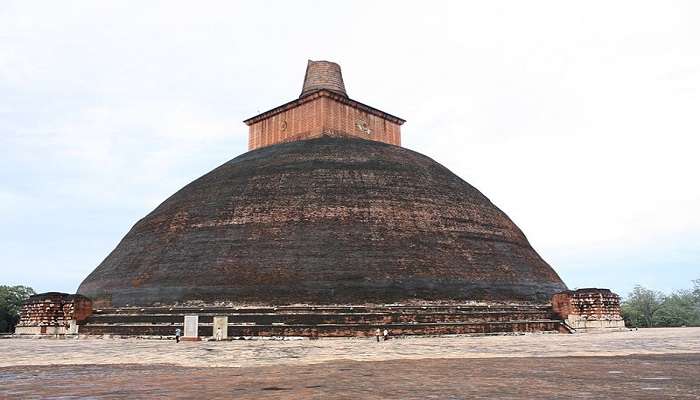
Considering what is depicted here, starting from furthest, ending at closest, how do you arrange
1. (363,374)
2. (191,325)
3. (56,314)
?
(56,314) < (191,325) < (363,374)

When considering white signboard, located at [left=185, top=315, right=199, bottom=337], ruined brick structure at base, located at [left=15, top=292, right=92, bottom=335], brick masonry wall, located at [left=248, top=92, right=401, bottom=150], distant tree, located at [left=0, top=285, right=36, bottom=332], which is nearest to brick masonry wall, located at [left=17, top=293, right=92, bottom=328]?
ruined brick structure at base, located at [left=15, top=292, right=92, bottom=335]

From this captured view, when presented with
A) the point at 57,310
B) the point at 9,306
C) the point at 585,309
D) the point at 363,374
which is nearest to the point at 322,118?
the point at 57,310

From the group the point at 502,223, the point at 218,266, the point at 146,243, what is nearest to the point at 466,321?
the point at 502,223

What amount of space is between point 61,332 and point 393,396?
658 inches

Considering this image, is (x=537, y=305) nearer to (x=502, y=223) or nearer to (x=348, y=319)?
(x=502, y=223)

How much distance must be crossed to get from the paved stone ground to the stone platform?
475cm

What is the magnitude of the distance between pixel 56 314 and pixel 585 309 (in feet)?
59.4

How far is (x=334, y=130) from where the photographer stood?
85.9ft

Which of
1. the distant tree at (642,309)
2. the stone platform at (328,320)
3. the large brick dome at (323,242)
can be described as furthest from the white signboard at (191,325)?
the distant tree at (642,309)

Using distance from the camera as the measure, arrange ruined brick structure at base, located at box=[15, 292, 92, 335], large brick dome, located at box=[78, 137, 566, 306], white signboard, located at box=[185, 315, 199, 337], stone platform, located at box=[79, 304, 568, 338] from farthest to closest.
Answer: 1. ruined brick structure at base, located at box=[15, 292, 92, 335]
2. large brick dome, located at box=[78, 137, 566, 306]
3. stone platform, located at box=[79, 304, 568, 338]
4. white signboard, located at box=[185, 315, 199, 337]

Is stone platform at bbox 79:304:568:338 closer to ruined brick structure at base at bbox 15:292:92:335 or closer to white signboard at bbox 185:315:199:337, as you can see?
white signboard at bbox 185:315:199:337

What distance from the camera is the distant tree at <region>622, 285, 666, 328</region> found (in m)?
32.1

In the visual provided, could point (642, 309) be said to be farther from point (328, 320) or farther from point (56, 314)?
point (56, 314)

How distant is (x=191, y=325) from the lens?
15.3 metres
